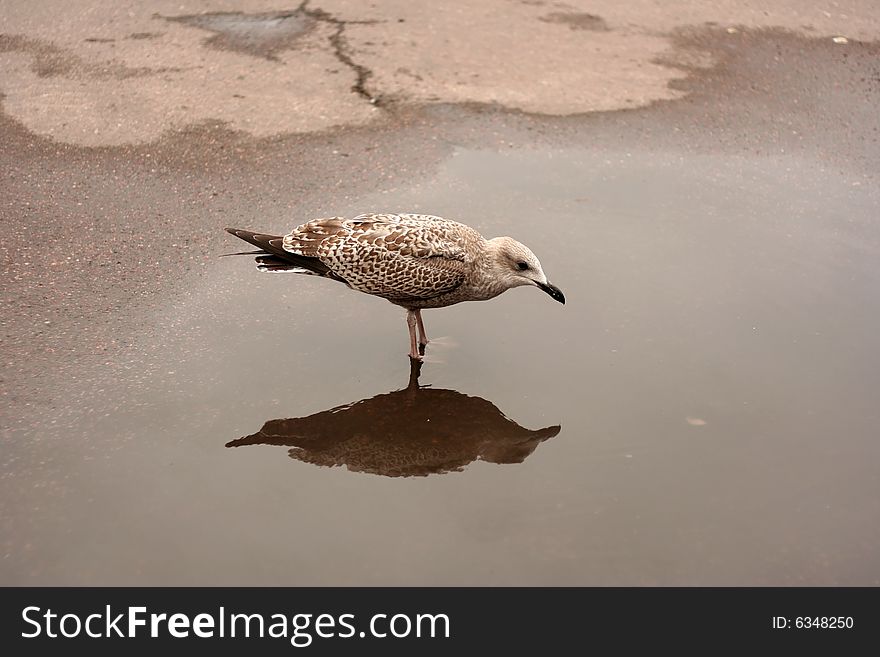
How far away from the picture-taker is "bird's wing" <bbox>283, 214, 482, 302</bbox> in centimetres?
581

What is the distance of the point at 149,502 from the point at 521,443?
6.08 feet

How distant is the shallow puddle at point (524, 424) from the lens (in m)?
4.58

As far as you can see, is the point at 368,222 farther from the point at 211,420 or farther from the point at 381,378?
the point at 211,420

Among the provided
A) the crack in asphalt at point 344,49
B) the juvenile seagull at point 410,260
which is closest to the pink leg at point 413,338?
the juvenile seagull at point 410,260

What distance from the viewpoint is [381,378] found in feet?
19.1

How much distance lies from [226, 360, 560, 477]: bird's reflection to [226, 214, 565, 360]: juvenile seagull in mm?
555

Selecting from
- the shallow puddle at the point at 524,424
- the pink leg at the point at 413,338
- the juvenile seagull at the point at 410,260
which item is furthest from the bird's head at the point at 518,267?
the pink leg at the point at 413,338

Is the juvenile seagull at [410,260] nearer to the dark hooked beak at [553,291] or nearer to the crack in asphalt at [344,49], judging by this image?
the dark hooked beak at [553,291]

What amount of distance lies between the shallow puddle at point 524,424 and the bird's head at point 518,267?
0.36 meters

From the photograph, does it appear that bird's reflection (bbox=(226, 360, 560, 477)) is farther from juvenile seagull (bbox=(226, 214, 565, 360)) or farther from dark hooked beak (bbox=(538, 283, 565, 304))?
dark hooked beak (bbox=(538, 283, 565, 304))

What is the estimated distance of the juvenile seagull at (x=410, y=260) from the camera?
19.1ft

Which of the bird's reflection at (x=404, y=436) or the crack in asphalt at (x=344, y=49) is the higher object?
the crack in asphalt at (x=344, y=49)

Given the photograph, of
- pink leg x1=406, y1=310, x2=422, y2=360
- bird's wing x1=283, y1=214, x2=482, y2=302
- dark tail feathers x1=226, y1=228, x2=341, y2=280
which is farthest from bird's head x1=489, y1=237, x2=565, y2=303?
dark tail feathers x1=226, y1=228, x2=341, y2=280

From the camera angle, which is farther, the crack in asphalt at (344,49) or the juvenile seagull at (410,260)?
the crack in asphalt at (344,49)
